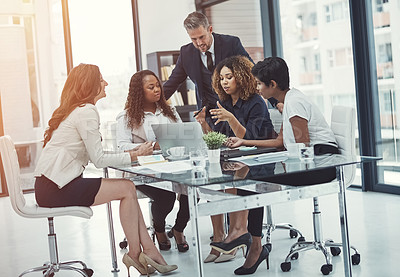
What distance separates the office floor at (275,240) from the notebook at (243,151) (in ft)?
2.25

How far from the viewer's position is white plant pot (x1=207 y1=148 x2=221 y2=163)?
10.3ft

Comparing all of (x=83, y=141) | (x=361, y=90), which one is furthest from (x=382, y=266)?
(x=361, y=90)

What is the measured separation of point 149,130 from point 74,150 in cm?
90

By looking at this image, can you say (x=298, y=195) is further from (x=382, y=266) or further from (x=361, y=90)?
(x=361, y=90)

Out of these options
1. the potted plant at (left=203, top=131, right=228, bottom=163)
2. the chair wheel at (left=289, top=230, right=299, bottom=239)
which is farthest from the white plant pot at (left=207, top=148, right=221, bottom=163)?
the chair wheel at (left=289, top=230, right=299, bottom=239)

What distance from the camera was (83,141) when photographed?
11.4 feet

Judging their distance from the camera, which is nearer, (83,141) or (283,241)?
(83,141)

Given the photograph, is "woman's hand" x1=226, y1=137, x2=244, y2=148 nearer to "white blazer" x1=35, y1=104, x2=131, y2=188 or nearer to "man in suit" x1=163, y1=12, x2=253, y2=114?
"white blazer" x1=35, y1=104, x2=131, y2=188

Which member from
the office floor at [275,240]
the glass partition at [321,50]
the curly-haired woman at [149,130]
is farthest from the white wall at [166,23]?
the curly-haired woman at [149,130]

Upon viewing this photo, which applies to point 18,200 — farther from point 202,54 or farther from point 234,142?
point 202,54

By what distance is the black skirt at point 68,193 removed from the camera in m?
3.39

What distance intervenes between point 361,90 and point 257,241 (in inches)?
115

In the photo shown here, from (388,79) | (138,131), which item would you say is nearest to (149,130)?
(138,131)

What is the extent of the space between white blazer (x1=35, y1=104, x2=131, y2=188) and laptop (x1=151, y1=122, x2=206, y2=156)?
0.27 m
